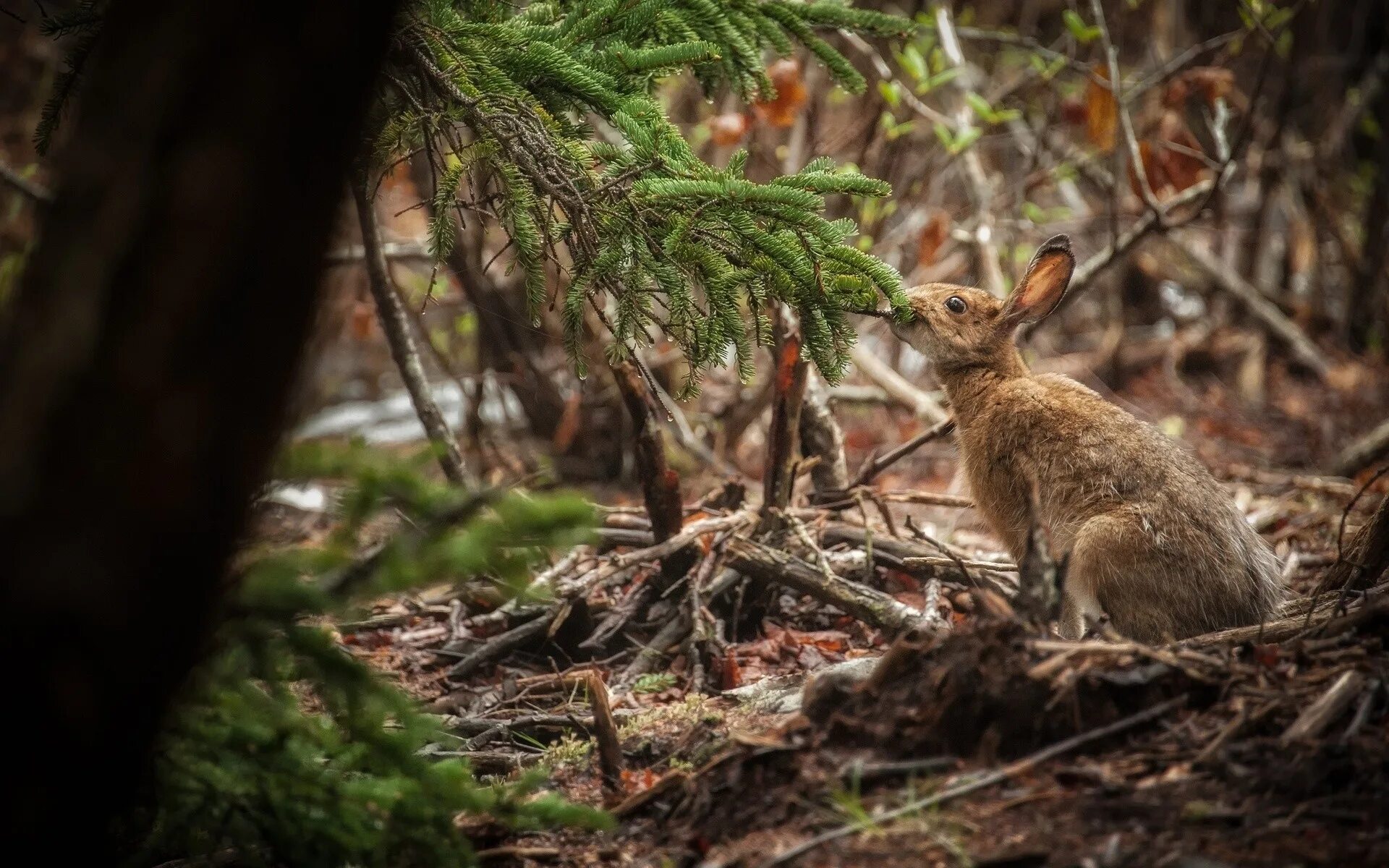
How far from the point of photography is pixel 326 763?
282 centimetres

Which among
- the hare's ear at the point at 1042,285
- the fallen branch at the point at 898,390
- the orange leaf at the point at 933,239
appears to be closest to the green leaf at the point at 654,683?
the hare's ear at the point at 1042,285

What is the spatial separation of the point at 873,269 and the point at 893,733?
4.93 feet

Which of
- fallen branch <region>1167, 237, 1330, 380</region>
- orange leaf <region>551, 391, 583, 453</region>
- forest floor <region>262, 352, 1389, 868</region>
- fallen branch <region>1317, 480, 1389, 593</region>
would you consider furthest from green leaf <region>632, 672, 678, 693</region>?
fallen branch <region>1167, 237, 1330, 380</region>

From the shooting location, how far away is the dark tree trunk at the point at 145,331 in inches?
71.6

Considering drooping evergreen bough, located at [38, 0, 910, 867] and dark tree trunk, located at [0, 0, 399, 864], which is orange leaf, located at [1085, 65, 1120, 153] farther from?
dark tree trunk, located at [0, 0, 399, 864]

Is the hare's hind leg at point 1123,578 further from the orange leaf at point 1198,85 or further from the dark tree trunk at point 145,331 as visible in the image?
the orange leaf at point 1198,85

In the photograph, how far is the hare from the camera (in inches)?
154

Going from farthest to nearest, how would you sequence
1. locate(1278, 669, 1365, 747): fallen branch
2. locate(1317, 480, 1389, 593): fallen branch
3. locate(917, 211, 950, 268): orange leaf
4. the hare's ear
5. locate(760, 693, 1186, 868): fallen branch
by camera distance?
locate(917, 211, 950, 268): orange leaf < the hare's ear < locate(1317, 480, 1389, 593): fallen branch < locate(1278, 669, 1365, 747): fallen branch < locate(760, 693, 1186, 868): fallen branch

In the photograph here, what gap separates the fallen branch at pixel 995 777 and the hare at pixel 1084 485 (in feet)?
1.85

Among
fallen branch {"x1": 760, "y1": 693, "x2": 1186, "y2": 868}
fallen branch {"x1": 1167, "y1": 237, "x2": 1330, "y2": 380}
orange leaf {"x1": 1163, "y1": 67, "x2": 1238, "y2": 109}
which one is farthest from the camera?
fallen branch {"x1": 1167, "y1": 237, "x2": 1330, "y2": 380}

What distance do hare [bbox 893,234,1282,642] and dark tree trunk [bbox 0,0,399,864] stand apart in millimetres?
2077

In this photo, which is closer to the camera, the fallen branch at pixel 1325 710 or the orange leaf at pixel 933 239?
the fallen branch at pixel 1325 710

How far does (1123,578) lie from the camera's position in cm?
393

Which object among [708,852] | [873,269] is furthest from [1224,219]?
[708,852]
